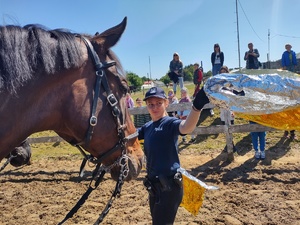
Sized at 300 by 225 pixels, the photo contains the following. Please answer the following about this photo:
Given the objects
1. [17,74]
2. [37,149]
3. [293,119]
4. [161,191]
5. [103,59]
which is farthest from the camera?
[37,149]

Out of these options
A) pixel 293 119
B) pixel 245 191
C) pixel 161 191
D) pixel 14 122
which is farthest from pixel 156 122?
pixel 245 191

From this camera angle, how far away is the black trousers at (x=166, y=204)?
2582mm

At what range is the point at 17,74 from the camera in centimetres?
148

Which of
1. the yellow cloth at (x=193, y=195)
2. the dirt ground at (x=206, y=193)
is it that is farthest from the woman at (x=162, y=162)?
the dirt ground at (x=206, y=193)

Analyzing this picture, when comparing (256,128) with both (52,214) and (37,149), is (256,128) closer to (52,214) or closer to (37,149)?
(52,214)

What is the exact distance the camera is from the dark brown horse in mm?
1497

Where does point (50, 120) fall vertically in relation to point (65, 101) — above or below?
below

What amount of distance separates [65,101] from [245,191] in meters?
4.02

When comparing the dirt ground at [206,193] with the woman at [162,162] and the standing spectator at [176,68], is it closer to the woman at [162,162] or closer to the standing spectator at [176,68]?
the woman at [162,162]

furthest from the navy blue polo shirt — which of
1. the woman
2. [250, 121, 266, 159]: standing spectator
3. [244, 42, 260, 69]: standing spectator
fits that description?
[244, 42, 260, 69]: standing spectator

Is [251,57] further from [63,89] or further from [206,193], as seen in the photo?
[63,89]

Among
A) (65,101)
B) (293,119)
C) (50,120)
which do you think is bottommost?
(293,119)

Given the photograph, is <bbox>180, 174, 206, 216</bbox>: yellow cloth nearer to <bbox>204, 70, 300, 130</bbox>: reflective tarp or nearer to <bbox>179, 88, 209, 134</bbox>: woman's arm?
<bbox>179, 88, 209, 134</bbox>: woman's arm

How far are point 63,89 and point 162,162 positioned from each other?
1.38 meters
